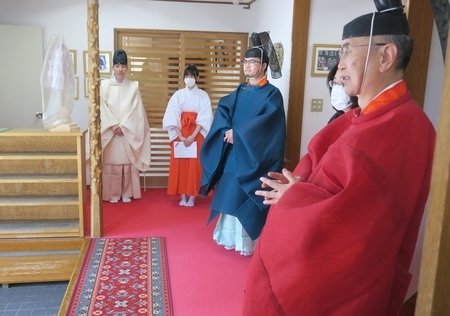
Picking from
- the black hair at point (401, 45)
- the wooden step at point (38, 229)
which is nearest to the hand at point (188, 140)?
the wooden step at point (38, 229)

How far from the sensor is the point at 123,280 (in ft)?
8.84

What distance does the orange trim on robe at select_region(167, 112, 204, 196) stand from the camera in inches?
167

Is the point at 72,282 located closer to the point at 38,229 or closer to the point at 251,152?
the point at 38,229

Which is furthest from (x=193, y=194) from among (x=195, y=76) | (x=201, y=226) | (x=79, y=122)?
(x=79, y=122)

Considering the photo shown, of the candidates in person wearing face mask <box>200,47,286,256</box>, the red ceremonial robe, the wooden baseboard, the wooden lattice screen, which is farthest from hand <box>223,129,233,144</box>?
the wooden lattice screen

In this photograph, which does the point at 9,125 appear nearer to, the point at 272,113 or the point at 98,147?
the point at 98,147

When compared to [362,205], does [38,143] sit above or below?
below

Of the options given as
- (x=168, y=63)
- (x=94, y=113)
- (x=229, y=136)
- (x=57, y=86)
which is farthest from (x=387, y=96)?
(x=168, y=63)

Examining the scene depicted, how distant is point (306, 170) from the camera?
154 cm

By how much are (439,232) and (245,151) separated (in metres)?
2.28

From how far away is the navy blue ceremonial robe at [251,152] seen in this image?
9.52ft

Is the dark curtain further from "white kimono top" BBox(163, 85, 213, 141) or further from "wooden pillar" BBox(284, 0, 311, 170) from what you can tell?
"white kimono top" BBox(163, 85, 213, 141)

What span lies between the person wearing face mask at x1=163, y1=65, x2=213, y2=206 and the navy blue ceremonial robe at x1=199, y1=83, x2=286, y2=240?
108 cm

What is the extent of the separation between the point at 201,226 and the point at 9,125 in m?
2.55
